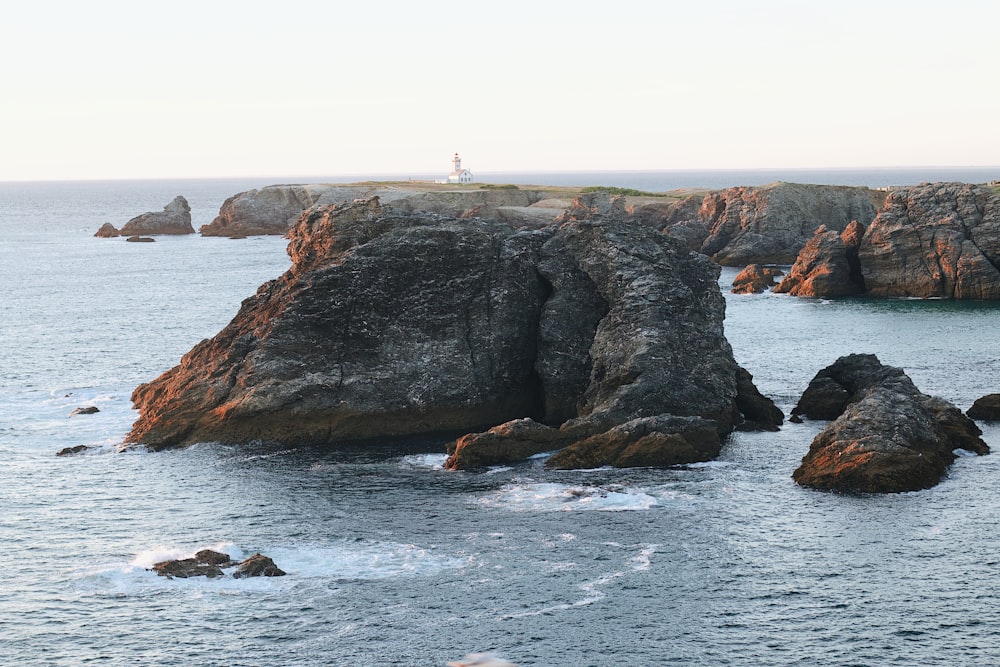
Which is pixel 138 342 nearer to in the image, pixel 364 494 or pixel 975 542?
pixel 364 494

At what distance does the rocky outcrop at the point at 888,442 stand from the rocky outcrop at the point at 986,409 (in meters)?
4.80

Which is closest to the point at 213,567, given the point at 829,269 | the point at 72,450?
the point at 72,450

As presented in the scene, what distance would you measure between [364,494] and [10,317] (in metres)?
72.0

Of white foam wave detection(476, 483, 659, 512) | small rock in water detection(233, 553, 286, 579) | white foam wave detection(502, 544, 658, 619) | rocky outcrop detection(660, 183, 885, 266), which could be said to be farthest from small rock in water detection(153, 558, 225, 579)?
rocky outcrop detection(660, 183, 885, 266)

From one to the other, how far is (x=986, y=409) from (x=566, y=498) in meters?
27.7

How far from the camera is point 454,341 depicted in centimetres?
6600

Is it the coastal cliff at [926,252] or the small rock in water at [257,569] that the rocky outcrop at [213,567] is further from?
the coastal cliff at [926,252]

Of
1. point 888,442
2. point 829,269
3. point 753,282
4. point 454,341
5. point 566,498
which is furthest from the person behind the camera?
point 753,282

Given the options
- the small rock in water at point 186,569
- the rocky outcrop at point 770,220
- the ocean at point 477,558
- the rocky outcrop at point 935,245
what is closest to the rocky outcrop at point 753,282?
the rocky outcrop at point 935,245

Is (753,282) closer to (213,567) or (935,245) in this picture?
(935,245)

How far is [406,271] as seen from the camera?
6700cm

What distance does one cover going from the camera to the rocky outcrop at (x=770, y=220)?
6265 inches

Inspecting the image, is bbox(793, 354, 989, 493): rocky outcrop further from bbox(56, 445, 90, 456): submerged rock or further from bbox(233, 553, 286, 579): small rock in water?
Answer: bbox(56, 445, 90, 456): submerged rock

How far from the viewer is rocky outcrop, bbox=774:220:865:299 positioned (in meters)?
121
